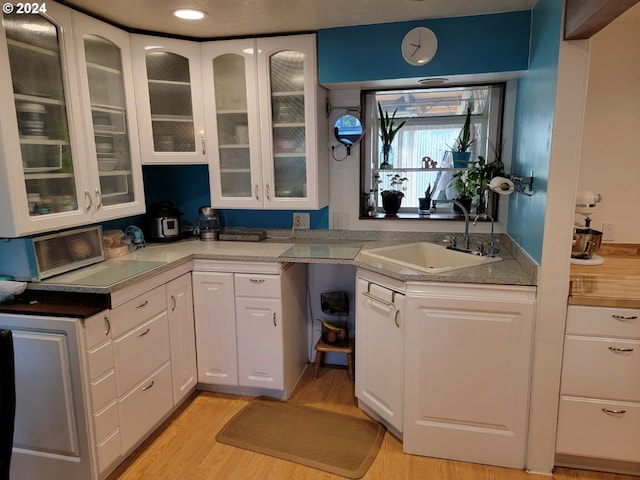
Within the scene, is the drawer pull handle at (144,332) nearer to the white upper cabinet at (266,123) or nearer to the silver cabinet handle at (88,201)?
the silver cabinet handle at (88,201)

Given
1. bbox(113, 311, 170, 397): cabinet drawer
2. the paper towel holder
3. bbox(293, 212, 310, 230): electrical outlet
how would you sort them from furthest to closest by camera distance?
bbox(293, 212, 310, 230): electrical outlet → the paper towel holder → bbox(113, 311, 170, 397): cabinet drawer

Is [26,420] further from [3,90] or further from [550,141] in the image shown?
[550,141]

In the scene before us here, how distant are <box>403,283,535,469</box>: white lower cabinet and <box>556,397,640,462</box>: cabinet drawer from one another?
0.18 m

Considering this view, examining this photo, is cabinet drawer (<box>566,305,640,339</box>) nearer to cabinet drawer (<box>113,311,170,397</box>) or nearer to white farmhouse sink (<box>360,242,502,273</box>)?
white farmhouse sink (<box>360,242,502,273</box>)

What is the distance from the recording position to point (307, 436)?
2227mm

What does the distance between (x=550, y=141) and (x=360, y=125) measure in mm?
1212

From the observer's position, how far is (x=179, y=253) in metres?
2.45

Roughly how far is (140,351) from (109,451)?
17.2 inches

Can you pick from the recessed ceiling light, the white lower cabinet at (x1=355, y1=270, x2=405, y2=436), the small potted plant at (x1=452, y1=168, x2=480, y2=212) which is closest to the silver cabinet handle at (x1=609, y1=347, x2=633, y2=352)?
the white lower cabinet at (x1=355, y1=270, x2=405, y2=436)

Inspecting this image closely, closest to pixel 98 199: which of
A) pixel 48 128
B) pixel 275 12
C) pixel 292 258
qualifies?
pixel 48 128

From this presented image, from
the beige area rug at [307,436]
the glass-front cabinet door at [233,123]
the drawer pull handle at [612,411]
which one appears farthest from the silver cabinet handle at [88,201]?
the drawer pull handle at [612,411]

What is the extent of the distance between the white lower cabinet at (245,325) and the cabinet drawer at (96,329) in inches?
27.0

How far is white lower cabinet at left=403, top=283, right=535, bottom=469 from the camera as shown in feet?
6.21

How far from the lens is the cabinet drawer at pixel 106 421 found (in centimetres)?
180
